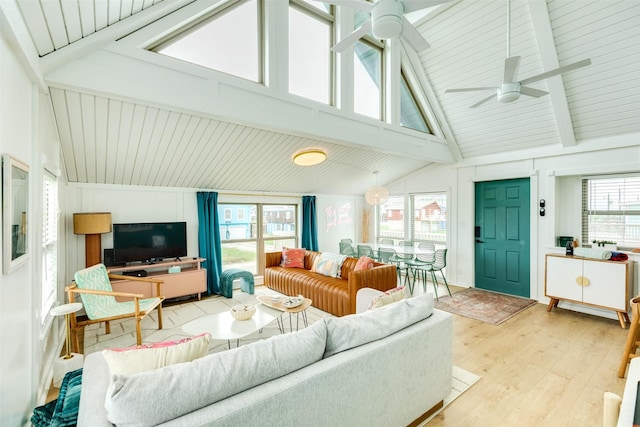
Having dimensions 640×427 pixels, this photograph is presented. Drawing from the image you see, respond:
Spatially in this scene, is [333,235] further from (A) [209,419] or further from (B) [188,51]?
(A) [209,419]

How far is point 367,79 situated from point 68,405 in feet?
15.4

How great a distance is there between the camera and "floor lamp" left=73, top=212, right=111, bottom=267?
377cm

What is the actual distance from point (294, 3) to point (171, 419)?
4379 mm

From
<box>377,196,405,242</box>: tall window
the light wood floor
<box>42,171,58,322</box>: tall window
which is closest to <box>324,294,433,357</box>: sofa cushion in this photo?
the light wood floor

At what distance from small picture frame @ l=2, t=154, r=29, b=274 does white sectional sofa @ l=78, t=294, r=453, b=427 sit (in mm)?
684

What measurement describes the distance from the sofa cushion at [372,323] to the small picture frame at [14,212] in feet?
5.58

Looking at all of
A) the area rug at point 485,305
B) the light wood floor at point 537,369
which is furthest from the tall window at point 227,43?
the area rug at point 485,305

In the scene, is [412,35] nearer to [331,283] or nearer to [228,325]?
[228,325]

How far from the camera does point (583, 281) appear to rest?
12.9ft

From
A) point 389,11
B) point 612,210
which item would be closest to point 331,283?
point 389,11

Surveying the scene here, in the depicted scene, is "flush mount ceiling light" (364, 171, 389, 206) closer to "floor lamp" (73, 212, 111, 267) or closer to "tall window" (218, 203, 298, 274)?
"tall window" (218, 203, 298, 274)

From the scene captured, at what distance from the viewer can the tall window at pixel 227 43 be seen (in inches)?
118

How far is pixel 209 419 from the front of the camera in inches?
45.3

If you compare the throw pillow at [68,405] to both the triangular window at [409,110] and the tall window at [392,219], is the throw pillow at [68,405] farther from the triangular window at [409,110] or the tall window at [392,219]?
the tall window at [392,219]
